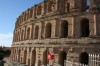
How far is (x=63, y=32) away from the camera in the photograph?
711 inches

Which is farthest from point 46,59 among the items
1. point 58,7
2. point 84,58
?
point 58,7

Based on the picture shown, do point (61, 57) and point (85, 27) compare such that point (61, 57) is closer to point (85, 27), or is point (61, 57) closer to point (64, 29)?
point (64, 29)

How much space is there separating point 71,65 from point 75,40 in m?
3.17

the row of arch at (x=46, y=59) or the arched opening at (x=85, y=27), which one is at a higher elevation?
the arched opening at (x=85, y=27)

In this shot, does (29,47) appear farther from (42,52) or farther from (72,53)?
(72,53)

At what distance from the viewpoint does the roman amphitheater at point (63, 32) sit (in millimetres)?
15766

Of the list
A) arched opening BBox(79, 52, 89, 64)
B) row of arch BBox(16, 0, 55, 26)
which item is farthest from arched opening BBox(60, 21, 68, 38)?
arched opening BBox(79, 52, 89, 64)

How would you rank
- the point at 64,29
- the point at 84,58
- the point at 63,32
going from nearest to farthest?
1. the point at 84,58
2. the point at 63,32
3. the point at 64,29

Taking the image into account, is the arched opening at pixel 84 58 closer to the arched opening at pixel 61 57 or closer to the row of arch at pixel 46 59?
the row of arch at pixel 46 59

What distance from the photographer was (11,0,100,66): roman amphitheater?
15766mm

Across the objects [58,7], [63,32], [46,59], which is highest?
[58,7]

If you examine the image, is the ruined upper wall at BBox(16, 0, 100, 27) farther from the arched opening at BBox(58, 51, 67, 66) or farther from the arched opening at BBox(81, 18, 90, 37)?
the arched opening at BBox(58, 51, 67, 66)

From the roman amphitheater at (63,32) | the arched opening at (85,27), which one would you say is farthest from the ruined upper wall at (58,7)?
the arched opening at (85,27)

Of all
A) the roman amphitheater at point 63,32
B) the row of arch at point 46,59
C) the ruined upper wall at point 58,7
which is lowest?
the row of arch at point 46,59
